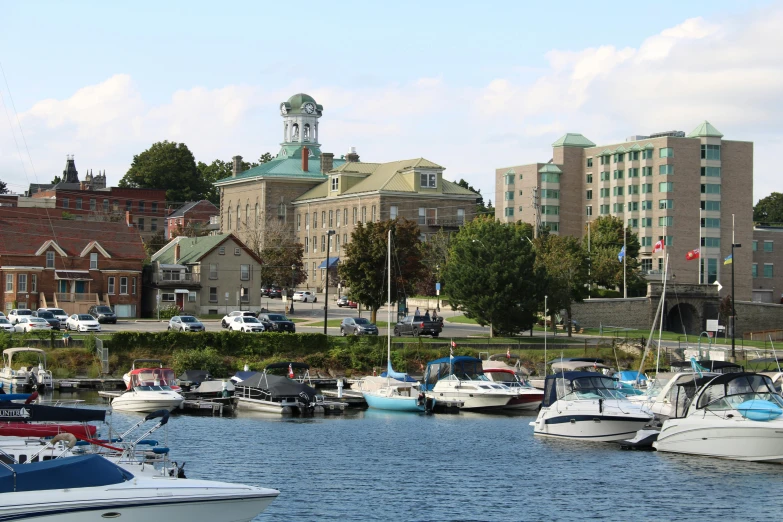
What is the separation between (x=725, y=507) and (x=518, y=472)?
825 cm

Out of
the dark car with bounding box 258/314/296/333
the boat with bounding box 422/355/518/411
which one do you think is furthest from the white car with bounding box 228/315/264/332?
the boat with bounding box 422/355/518/411

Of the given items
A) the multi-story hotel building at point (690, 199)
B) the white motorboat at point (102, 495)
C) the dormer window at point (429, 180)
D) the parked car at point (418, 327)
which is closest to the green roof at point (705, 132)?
the multi-story hotel building at point (690, 199)

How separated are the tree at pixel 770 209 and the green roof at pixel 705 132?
188 feet

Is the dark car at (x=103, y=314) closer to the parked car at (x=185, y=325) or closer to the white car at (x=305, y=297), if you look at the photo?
the parked car at (x=185, y=325)

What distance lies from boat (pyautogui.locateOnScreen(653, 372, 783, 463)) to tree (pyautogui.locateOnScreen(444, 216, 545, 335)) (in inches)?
1680

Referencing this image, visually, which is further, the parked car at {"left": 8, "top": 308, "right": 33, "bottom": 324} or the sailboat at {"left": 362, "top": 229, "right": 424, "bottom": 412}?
the parked car at {"left": 8, "top": 308, "right": 33, "bottom": 324}

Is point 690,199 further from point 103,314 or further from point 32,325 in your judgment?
point 32,325

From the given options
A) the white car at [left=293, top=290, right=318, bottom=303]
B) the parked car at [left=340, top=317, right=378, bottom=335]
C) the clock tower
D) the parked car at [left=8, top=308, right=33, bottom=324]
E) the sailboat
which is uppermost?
the clock tower

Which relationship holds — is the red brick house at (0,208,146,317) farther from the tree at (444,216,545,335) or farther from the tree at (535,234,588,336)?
the tree at (535,234,588,336)

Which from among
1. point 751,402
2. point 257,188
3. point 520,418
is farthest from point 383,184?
point 751,402

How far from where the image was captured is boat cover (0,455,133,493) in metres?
22.1

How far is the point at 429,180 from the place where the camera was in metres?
136

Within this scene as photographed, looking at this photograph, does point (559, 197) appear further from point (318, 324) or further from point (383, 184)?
point (318, 324)

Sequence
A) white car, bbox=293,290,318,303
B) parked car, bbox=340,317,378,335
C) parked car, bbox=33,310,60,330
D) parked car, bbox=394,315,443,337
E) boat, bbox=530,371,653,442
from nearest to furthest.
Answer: boat, bbox=530,371,653,442 < parked car, bbox=33,310,60,330 < parked car, bbox=340,317,378,335 < parked car, bbox=394,315,443,337 < white car, bbox=293,290,318,303
